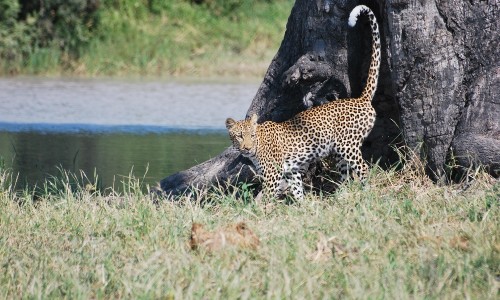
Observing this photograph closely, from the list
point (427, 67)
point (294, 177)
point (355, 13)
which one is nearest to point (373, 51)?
point (355, 13)

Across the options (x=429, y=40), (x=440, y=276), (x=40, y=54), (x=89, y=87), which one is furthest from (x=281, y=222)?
(x=40, y=54)

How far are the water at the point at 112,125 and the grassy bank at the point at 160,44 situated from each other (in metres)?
0.85

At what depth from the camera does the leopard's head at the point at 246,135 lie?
909 centimetres

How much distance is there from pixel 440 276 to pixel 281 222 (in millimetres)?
1563

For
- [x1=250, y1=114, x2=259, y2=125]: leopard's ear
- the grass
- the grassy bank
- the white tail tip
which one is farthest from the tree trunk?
the grassy bank

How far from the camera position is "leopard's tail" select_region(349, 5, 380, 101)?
841 cm

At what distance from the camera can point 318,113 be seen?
9.05 meters

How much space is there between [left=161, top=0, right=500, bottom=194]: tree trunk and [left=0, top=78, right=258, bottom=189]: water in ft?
9.77

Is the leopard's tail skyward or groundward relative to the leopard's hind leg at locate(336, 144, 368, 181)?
skyward

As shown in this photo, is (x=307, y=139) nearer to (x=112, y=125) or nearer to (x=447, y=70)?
(x=447, y=70)

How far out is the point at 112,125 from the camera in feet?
53.0

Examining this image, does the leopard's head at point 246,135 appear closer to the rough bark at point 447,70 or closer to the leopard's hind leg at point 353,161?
the leopard's hind leg at point 353,161

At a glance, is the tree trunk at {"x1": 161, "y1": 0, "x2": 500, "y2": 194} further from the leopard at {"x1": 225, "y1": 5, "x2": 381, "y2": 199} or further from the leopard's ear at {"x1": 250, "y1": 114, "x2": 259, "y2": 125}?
the leopard's ear at {"x1": 250, "y1": 114, "x2": 259, "y2": 125}

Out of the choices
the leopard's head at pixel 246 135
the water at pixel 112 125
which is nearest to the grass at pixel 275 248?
the leopard's head at pixel 246 135
